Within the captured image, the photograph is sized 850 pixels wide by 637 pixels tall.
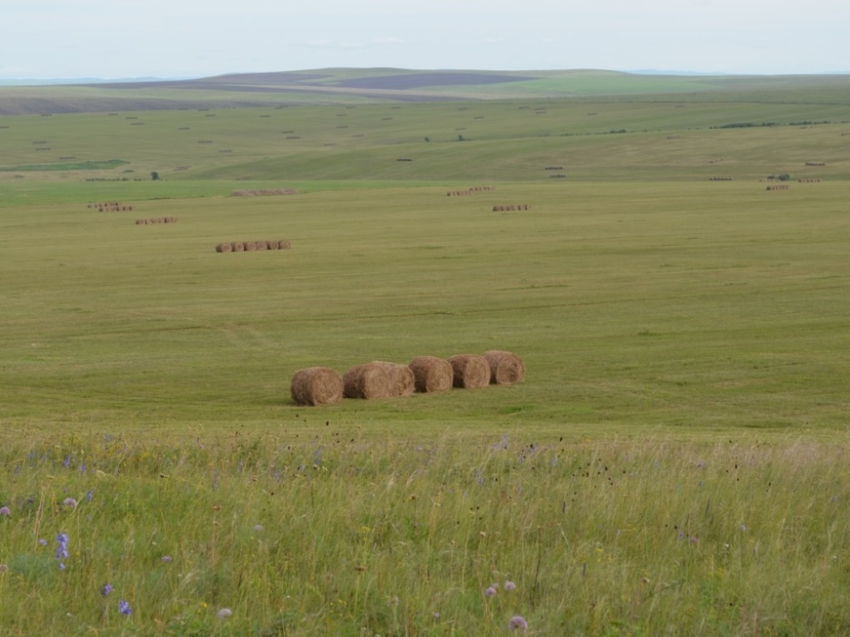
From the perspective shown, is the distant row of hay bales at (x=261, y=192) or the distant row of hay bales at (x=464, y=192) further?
the distant row of hay bales at (x=261, y=192)

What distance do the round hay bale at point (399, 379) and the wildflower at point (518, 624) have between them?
16114 millimetres

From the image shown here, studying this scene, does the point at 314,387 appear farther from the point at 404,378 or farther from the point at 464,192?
the point at 464,192

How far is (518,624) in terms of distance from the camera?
5711 millimetres

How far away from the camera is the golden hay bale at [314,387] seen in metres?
21.0

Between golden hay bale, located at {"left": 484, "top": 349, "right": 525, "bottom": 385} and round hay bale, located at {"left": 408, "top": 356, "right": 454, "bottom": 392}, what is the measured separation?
3.13 feet

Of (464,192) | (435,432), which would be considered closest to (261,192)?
(464,192)

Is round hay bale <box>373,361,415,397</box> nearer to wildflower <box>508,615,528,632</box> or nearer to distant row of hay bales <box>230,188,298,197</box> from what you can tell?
wildflower <box>508,615,528,632</box>

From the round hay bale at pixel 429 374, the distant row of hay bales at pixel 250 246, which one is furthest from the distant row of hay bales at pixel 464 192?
the round hay bale at pixel 429 374

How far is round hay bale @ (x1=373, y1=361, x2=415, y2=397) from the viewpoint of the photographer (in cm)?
2192

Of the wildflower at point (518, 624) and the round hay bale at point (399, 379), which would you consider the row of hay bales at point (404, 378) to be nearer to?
the round hay bale at point (399, 379)

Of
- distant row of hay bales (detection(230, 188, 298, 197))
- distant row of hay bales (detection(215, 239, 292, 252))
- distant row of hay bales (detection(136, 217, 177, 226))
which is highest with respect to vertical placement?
distant row of hay bales (detection(215, 239, 292, 252))

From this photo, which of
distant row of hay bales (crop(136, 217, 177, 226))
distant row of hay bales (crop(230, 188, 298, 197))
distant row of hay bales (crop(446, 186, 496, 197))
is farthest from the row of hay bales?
distant row of hay bales (crop(230, 188, 298, 197))

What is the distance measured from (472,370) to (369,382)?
7.14ft

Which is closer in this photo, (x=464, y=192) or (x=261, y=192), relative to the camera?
(x=464, y=192)
